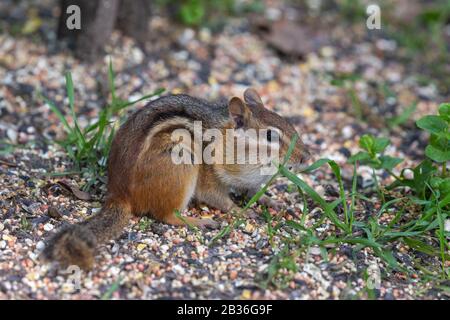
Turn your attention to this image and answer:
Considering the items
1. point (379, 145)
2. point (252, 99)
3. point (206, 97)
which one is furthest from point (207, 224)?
point (206, 97)

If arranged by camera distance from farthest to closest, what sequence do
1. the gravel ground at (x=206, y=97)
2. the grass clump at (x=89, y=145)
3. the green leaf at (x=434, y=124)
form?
1. the grass clump at (x=89, y=145)
2. the green leaf at (x=434, y=124)
3. the gravel ground at (x=206, y=97)

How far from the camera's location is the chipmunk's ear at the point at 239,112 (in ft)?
14.8

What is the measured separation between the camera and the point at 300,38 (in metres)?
7.16

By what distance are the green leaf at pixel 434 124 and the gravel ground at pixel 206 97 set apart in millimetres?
655

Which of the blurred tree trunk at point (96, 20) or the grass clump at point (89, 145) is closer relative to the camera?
the grass clump at point (89, 145)

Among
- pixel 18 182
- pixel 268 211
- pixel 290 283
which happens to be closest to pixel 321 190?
pixel 268 211

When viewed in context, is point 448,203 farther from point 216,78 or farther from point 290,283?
point 216,78

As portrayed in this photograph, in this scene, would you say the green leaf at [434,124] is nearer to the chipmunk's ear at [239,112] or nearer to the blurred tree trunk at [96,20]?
the chipmunk's ear at [239,112]

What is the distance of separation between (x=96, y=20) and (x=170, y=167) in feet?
7.49

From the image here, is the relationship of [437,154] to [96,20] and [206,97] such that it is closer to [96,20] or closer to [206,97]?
[206,97]

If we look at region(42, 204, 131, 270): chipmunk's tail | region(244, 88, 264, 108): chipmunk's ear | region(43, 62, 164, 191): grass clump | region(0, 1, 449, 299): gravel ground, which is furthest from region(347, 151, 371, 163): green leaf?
region(42, 204, 131, 270): chipmunk's tail

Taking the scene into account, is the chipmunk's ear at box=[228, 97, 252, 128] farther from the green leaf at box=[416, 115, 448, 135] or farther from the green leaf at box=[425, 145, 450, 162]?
the green leaf at box=[425, 145, 450, 162]

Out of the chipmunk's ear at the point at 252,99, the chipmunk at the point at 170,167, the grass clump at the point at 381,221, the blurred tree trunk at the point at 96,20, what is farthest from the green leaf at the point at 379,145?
the blurred tree trunk at the point at 96,20

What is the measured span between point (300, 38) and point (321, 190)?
2462mm
